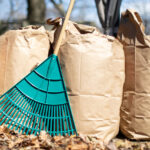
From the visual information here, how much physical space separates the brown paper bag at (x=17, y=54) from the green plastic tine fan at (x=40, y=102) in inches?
3.8

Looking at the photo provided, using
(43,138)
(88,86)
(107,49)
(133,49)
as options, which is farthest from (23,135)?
(133,49)

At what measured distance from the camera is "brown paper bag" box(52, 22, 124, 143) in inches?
60.3

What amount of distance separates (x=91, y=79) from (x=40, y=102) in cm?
35

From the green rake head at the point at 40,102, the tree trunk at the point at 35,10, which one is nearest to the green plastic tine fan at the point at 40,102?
the green rake head at the point at 40,102

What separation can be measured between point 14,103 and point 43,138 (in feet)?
0.95

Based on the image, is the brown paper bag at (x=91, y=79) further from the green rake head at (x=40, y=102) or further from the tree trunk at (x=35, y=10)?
the tree trunk at (x=35, y=10)

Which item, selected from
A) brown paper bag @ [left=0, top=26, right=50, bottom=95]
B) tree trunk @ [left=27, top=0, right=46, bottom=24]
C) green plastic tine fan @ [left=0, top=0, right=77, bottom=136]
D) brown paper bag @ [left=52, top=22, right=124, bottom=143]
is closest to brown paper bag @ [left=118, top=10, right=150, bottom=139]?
brown paper bag @ [left=52, top=22, right=124, bottom=143]

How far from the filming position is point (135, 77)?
1.63 metres

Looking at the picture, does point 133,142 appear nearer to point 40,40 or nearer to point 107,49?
point 107,49

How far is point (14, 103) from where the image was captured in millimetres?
1562

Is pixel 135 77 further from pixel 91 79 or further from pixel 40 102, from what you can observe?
pixel 40 102

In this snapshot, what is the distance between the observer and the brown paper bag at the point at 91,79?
1.53m

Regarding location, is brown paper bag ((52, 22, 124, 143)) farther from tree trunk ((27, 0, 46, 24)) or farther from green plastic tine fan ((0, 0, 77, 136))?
tree trunk ((27, 0, 46, 24))

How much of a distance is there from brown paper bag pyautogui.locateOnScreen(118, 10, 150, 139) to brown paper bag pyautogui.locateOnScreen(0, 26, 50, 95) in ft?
1.92
